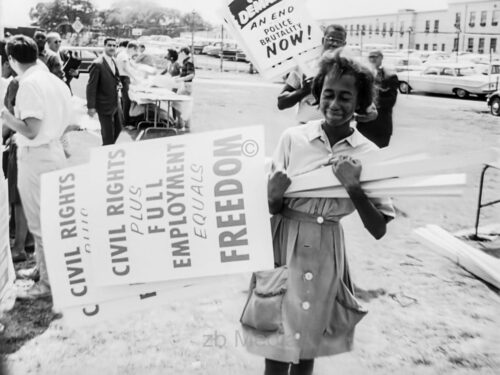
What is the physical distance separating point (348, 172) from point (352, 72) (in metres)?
0.38

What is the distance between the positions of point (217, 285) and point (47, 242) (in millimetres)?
564

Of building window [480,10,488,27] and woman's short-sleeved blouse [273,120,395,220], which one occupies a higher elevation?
building window [480,10,488,27]

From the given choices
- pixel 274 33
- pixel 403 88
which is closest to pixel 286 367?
pixel 274 33

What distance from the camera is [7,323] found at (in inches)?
143

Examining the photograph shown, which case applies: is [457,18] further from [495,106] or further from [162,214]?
[495,106]

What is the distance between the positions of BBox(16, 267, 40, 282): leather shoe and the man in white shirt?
214 mm

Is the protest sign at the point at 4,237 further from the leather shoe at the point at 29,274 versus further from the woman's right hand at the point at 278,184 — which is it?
the woman's right hand at the point at 278,184

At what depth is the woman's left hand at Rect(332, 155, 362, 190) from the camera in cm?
191

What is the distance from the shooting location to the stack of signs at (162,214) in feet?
6.40

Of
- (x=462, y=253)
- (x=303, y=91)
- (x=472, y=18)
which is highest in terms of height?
(x=472, y=18)

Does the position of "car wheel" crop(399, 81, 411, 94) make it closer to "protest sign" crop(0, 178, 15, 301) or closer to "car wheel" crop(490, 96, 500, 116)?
"car wheel" crop(490, 96, 500, 116)

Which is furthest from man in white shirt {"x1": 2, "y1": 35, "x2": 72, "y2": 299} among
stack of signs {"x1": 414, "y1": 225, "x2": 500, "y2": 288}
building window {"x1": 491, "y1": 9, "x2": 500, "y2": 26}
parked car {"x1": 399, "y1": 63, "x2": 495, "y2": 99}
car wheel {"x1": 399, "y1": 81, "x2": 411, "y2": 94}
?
car wheel {"x1": 399, "y1": 81, "x2": 411, "y2": 94}

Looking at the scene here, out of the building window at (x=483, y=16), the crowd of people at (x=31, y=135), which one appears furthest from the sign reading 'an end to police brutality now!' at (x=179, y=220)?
the building window at (x=483, y=16)

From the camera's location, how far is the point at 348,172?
6.28 feet
